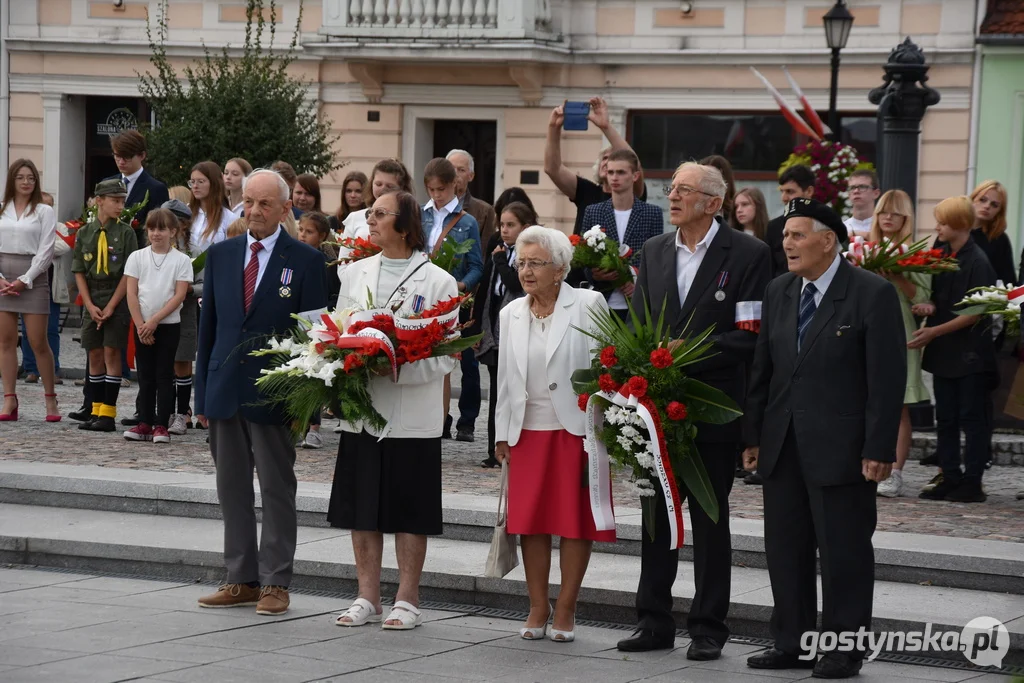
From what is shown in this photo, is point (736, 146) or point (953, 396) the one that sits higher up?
point (736, 146)

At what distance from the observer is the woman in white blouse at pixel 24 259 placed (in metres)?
12.9

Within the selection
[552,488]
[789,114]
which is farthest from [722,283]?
[789,114]

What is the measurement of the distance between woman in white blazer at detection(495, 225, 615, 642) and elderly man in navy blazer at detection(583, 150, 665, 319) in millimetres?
1838

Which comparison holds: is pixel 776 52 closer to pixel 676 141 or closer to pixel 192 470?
pixel 676 141

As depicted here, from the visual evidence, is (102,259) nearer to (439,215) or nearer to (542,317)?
(439,215)

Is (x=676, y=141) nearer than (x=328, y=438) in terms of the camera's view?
No

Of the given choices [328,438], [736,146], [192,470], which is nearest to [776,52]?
[736,146]

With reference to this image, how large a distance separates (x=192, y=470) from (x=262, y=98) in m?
11.4

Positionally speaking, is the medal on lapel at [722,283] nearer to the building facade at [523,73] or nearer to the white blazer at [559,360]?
the white blazer at [559,360]

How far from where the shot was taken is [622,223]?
945 cm

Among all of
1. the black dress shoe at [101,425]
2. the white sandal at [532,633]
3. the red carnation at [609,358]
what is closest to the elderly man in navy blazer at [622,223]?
the red carnation at [609,358]

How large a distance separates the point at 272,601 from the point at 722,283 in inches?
107

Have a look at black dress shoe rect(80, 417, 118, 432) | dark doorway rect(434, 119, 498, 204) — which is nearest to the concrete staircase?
black dress shoe rect(80, 417, 118, 432)

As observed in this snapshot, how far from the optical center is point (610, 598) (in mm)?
7906
